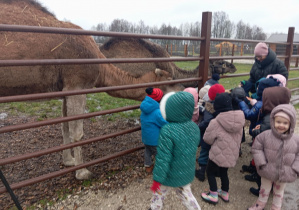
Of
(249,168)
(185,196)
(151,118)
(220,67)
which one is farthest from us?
(220,67)

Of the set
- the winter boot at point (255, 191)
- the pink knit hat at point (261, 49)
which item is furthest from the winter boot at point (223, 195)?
the pink knit hat at point (261, 49)

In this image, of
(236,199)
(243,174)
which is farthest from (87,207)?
(243,174)

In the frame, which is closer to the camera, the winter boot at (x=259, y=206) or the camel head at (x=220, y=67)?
the winter boot at (x=259, y=206)

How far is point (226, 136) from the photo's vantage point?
240 cm

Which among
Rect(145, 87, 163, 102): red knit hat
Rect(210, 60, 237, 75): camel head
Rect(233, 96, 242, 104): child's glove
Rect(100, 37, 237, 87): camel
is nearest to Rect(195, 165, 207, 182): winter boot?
Rect(233, 96, 242, 104): child's glove

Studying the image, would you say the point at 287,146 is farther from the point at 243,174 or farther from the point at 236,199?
the point at 243,174

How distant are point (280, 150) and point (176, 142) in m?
1.12

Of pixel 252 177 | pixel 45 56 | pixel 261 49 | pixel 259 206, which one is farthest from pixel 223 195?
pixel 45 56

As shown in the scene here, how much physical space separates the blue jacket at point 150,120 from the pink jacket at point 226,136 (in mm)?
741

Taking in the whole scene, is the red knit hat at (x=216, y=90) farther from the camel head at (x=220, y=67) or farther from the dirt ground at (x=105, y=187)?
the camel head at (x=220, y=67)

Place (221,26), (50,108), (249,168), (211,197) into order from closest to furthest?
1. (211,197)
2. (249,168)
3. (50,108)
4. (221,26)

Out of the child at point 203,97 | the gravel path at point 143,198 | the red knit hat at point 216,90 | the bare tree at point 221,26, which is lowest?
the gravel path at point 143,198

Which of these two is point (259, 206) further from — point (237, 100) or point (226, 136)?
point (237, 100)

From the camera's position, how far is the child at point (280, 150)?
2.11 metres
